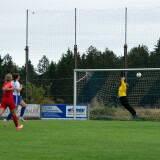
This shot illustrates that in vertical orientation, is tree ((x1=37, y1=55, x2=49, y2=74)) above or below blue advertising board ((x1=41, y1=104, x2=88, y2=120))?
above

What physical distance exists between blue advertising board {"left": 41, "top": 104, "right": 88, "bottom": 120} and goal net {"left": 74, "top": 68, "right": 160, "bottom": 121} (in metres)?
0.38

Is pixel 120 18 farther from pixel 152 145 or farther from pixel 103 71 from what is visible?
pixel 152 145

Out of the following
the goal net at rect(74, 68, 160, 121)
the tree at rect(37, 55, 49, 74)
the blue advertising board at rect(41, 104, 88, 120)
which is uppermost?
the tree at rect(37, 55, 49, 74)

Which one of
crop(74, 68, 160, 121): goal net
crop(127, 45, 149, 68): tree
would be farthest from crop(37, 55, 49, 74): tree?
crop(127, 45, 149, 68): tree

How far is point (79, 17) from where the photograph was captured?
28406mm

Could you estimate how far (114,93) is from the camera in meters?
24.0

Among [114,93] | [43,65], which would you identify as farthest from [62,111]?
[43,65]

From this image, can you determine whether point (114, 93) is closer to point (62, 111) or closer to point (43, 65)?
point (62, 111)

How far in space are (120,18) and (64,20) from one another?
3853 mm

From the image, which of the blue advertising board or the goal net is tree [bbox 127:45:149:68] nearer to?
the goal net

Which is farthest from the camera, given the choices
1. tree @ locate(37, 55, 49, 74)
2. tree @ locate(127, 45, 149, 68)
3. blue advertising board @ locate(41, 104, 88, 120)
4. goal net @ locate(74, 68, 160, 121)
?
tree @ locate(37, 55, 49, 74)

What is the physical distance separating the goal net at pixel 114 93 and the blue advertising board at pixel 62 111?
0.38m

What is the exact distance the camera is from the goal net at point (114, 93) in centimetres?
2270

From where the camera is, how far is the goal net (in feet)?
74.5
